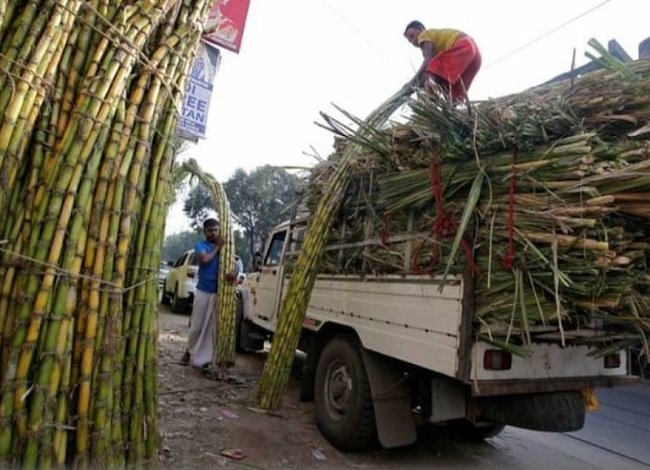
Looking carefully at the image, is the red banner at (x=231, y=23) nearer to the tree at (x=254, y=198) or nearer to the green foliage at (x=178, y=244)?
the tree at (x=254, y=198)

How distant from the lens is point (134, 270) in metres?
2.01

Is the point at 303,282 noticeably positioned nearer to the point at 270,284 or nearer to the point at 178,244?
the point at 270,284

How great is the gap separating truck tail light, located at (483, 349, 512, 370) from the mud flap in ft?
3.26

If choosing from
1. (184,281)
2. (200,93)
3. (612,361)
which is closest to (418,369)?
(612,361)

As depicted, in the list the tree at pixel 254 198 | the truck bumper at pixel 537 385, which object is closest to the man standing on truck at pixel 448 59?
the truck bumper at pixel 537 385

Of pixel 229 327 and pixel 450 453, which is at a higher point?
pixel 229 327

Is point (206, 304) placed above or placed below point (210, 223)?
below

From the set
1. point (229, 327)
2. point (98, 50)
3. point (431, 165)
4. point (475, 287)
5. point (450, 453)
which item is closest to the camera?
point (98, 50)

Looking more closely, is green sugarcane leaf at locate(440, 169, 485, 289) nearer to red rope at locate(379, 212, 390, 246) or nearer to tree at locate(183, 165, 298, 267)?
red rope at locate(379, 212, 390, 246)

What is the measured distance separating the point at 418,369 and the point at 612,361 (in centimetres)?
130

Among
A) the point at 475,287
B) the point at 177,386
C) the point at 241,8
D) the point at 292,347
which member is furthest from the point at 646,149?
the point at 177,386

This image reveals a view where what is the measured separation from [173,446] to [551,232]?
2.83m

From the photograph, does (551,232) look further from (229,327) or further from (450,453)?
(229,327)

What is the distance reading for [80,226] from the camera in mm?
1779
